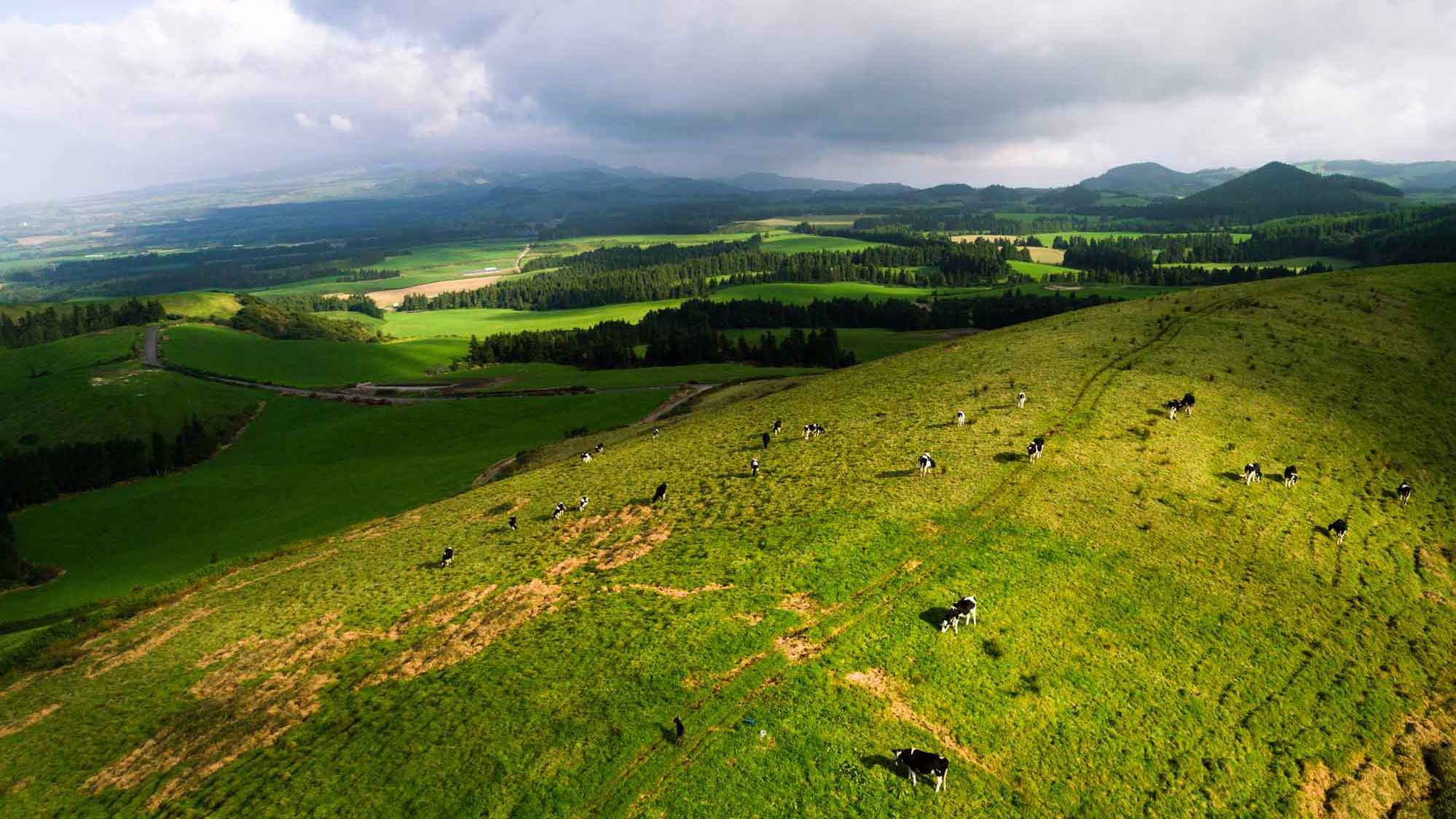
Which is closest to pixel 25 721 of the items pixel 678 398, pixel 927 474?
pixel 927 474

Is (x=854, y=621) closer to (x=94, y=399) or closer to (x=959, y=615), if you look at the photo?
(x=959, y=615)

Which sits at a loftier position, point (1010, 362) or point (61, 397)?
point (1010, 362)

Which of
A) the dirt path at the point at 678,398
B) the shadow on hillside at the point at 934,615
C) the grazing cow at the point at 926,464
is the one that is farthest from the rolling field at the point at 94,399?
the shadow on hillside at the point at 934,615

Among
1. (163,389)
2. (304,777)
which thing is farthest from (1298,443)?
(163,389)

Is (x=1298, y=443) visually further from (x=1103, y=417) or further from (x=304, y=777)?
(x=304, y=777)

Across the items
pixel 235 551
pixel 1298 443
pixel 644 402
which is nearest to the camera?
pixel 1298 443

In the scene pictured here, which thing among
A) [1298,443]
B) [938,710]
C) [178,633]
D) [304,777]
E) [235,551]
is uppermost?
[1298,443]

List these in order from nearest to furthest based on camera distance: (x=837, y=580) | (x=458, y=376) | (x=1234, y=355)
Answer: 1. (x=837, y=580)
2. (x=1234, y=355)
3. (x=458, y=376)

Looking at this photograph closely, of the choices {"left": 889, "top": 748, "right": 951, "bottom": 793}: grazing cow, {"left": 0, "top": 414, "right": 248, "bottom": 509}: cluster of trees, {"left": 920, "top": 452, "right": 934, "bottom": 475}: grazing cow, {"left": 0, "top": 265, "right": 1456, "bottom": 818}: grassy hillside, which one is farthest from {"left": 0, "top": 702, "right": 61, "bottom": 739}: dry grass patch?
{"left": 0, "top": 414, "right": 248, "bottom": 509}: cluster of trees
